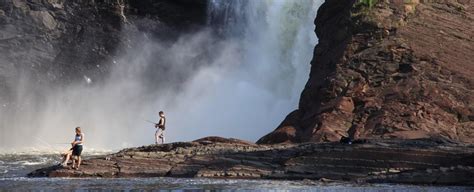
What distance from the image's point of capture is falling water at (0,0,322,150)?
50.9 m

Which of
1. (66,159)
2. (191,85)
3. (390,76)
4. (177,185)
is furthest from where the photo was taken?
(191,85)

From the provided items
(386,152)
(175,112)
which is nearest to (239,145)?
(386,152)

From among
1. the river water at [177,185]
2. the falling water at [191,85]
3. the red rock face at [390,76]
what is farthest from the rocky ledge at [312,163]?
the falling water at [191,85]

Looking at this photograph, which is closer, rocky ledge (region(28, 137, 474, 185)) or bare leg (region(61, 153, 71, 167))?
rocky ledge (region(28, 137, 474, 185))

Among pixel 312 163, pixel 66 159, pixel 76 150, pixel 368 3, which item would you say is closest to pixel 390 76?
pixel 368 3

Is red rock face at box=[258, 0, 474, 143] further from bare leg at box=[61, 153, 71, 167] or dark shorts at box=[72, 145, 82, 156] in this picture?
bare leg at box=[61, 153, 71, 167]

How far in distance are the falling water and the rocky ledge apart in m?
20.6

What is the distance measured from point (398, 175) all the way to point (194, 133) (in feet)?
81.2

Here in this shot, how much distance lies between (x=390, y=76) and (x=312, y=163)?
9.73 meters

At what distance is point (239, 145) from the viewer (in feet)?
102

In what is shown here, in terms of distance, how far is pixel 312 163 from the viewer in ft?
89.9

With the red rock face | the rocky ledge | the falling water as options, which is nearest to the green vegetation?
the red rock face

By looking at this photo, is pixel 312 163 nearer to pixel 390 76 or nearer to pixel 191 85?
pixel 390 76

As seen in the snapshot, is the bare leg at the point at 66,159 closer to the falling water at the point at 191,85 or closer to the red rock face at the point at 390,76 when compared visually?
the red rock face at the point at 390,76
